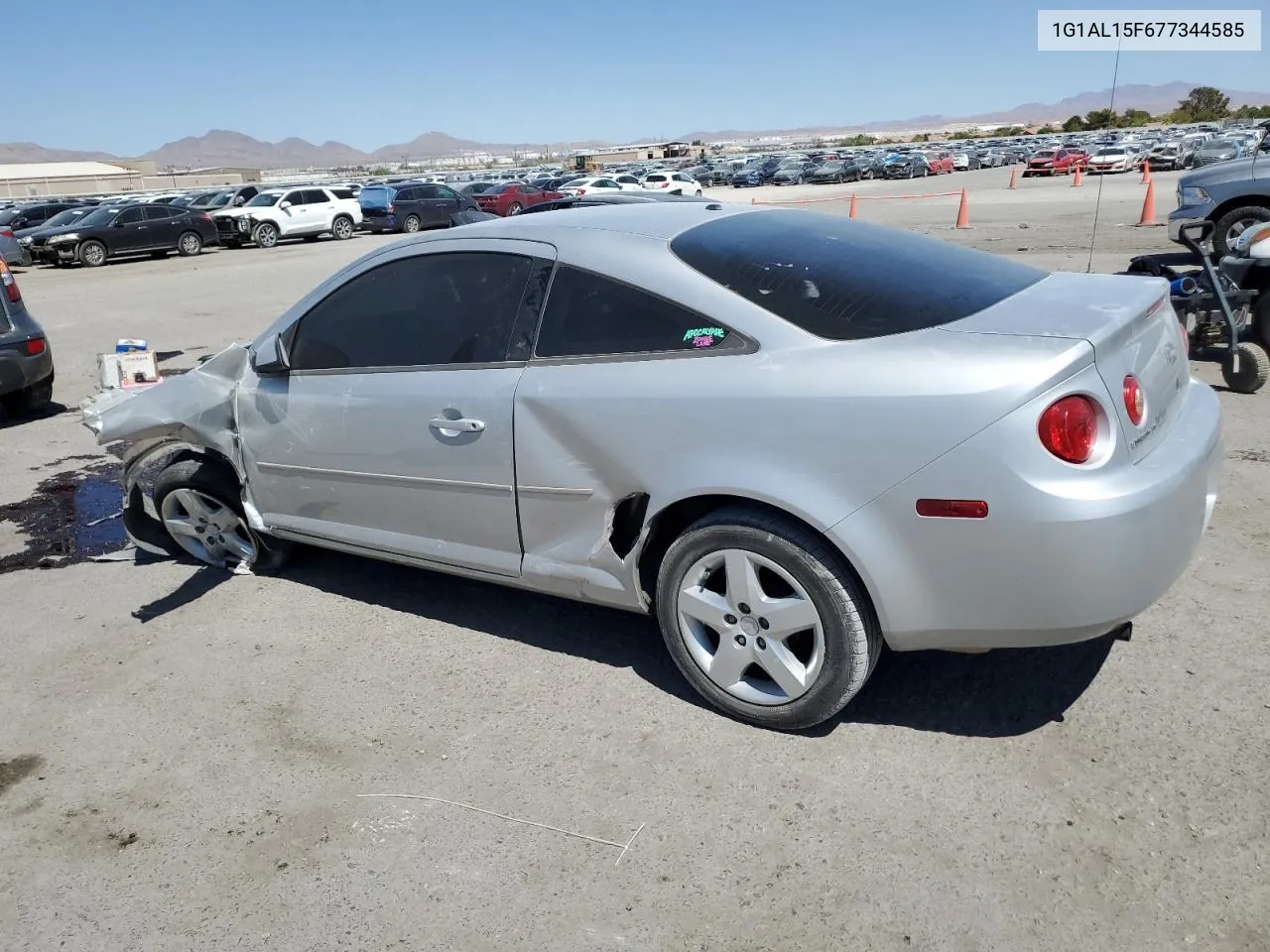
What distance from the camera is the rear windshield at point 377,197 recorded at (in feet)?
103

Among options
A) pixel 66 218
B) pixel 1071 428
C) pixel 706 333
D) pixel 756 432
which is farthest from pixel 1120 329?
pixel 66 218

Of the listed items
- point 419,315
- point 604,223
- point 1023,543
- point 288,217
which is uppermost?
point 604,223

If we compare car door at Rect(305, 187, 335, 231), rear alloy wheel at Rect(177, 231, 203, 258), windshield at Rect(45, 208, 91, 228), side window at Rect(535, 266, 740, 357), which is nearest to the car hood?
side window at Rect(535, 266, 740, 357)

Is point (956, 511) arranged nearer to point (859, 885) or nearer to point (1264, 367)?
point (859, 885)

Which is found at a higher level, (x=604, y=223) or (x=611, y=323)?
(x=604, y=223)

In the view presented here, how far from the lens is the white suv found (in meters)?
28.7

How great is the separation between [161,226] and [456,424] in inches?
1045

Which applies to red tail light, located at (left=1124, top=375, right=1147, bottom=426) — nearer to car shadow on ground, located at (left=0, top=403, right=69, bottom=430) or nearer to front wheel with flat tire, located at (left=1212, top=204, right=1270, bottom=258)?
car shadow on ground, located at (left=0, top=403, right=69, bottom=430)

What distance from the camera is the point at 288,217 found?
2914 cm

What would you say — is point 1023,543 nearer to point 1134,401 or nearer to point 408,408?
point 1134,401

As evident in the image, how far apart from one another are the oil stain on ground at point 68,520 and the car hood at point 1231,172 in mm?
11928

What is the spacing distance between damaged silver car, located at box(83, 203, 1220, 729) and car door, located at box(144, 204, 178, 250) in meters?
25.2

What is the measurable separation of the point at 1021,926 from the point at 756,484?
1.35m

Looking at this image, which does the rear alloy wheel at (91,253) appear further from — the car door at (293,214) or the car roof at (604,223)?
the car roof at (604,223)
